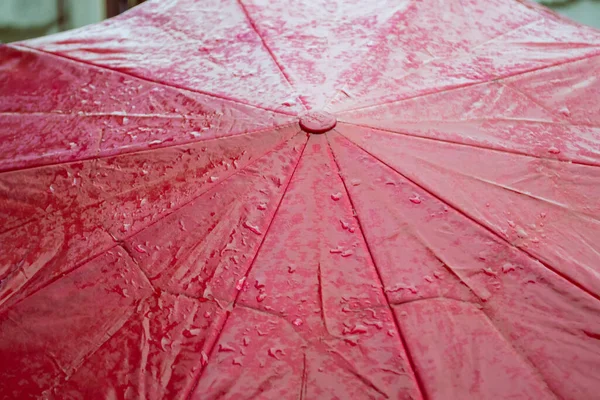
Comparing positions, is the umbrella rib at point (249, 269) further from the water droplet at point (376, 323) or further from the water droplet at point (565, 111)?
the water droplet at point (565, 111)

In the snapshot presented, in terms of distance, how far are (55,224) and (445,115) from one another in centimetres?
106

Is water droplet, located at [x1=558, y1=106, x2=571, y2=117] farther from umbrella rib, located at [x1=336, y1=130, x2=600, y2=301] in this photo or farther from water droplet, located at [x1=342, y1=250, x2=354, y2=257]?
water droplet, located at [x1=342, y1=250, x2=354, y2=257]

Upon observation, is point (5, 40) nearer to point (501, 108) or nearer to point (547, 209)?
point (501, 108)

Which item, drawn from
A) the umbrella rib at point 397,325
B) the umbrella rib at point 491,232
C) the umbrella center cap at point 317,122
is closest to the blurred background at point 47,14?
the umbrella center cap at point 317,122

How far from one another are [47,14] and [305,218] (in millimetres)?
3336

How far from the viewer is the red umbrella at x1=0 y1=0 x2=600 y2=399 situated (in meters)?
1.28

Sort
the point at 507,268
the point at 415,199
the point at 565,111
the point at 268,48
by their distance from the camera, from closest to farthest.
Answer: the point at 507,268 < the point at 415,199 < the point at 565,111 < the point at 268,48

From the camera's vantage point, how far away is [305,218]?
1.47 metres

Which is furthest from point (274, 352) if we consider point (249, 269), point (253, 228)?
point (253, 228)

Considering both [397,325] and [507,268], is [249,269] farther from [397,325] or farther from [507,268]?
[507,268]

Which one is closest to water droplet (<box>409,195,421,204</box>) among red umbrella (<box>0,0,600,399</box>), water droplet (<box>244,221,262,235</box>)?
red umbrella (<box>0,0,600,399</box>)

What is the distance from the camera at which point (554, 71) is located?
1889 millimetres

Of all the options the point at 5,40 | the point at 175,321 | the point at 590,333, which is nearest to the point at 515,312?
the point at 590,333

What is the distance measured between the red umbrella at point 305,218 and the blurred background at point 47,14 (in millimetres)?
2287
